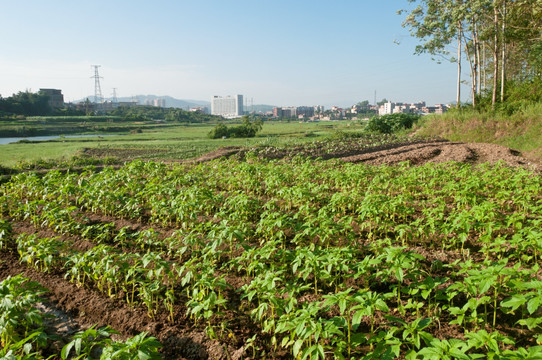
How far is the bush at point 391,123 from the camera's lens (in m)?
26.8

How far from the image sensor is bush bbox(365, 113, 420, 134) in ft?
88.0

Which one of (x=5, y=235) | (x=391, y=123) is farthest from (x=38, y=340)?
(x=391, y=123)

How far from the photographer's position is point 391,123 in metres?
27.3

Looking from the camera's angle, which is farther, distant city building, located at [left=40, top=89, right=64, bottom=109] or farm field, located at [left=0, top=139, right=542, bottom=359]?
distant city building, located at [left=40, top=89, right=64, bottom=109]

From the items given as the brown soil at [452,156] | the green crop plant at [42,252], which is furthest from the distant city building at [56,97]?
the green crop plant at [42,252]

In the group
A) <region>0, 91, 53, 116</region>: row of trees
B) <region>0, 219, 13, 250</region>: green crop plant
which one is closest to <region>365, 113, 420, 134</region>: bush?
<region>0, 219, 13, 250</region>: green crop plant

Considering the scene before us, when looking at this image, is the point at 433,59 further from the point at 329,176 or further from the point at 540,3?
the point at 329,176

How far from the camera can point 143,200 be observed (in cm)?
812

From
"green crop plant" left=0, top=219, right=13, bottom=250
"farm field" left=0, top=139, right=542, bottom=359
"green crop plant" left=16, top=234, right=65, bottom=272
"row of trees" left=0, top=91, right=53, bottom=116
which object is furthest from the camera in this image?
"row of trees" left=0, top=91, right=53, bottom=116

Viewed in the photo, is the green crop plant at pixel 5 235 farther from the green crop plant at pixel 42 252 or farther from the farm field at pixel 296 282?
the green crop plant at pixel 42 252

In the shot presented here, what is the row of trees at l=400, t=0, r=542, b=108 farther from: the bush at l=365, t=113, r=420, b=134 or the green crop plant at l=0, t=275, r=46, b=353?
the green crop plant at l=0, t=275, r=46, b=353

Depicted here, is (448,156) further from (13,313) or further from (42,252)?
(13,313)

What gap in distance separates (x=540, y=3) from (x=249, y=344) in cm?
2064

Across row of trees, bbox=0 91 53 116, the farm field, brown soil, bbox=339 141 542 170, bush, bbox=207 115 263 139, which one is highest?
row of trees, bbox=0 91 53 116
